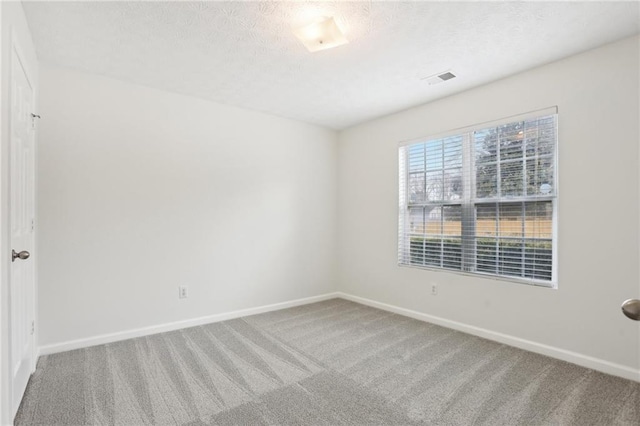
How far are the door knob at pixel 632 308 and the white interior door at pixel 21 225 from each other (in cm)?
269

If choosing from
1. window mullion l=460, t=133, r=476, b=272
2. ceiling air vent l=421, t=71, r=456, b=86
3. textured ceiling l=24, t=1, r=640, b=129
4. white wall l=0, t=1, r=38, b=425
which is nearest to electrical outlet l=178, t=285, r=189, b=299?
white wall l=0, t=1, r=38, b=425

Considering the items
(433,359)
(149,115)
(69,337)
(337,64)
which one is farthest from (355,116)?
(69,337)

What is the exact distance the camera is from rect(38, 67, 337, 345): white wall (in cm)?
278

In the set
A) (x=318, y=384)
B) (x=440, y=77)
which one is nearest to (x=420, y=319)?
(x=318, y=384)

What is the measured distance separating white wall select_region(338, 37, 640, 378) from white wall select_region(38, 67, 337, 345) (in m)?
2.02

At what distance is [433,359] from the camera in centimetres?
265

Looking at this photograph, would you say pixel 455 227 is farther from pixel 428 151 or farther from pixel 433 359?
pixel 433 359

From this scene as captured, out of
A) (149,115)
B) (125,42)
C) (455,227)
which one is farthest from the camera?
(455,227)

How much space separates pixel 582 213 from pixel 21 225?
4.10m

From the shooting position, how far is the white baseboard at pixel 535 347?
2.35m

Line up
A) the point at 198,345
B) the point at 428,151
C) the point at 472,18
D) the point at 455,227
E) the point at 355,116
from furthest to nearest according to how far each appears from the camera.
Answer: the point at 355,116
the point at 428,151
the point at 455,227
the point at 198,345
the point at 472,18

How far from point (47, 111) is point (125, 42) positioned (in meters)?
1.00

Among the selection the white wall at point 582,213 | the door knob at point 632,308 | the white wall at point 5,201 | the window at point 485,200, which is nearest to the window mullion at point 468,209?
the window at point 485,200

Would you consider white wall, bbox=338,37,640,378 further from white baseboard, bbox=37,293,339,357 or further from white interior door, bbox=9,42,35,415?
white interior door, bbox=9,42,35,415
